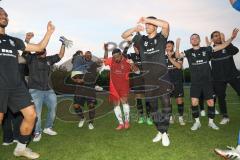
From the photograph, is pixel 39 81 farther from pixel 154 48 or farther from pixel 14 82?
pixel 154 48

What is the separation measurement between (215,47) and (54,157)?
19.1ft

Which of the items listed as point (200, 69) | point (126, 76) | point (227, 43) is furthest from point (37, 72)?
point (227, 43)

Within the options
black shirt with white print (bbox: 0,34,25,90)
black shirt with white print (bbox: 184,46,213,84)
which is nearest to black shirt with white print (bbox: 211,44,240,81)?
black shirt with white print (bbox: 184,46,213,84)

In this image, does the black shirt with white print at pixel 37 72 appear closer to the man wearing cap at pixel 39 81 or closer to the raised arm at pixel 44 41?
the man wearing cap at pixel 39 81

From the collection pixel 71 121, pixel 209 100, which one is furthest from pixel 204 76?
pixel 71 121

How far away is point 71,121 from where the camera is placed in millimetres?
14219

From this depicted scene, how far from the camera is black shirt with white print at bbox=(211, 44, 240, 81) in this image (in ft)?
39.2

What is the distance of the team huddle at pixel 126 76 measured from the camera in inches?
303

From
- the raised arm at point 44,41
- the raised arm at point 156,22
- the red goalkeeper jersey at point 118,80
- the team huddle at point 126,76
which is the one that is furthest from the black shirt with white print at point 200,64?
the raised arm at point 44,41

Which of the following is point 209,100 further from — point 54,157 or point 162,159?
point 54,157

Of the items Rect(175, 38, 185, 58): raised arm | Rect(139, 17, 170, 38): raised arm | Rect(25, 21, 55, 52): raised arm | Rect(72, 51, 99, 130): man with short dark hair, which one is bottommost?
Rect(72, 51, 99, 130): man with short dark hair

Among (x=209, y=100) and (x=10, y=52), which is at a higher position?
(x=10, y=52)

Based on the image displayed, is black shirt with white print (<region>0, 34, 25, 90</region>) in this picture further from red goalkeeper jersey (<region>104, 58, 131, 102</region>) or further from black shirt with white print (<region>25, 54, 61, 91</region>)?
red goalkeeper jersey (<region>104, 58, 131, 102</region>)

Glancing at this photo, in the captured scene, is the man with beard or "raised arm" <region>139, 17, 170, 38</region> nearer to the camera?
"raised arm" <region>139, 17, 170, 38</region>
